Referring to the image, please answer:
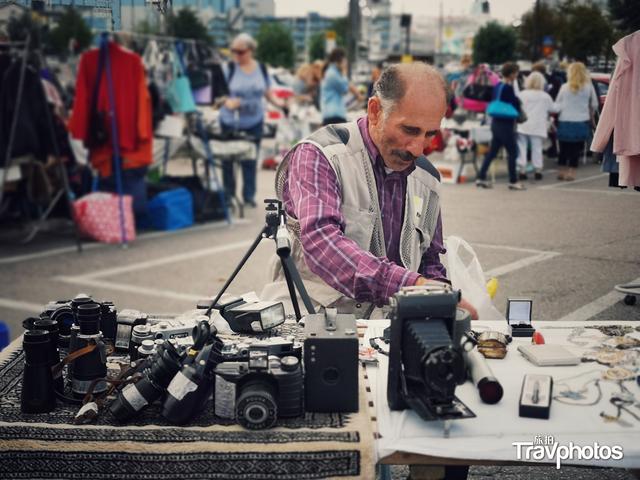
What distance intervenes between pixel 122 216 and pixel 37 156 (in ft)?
3.66

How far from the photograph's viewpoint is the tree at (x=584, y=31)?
181 inches

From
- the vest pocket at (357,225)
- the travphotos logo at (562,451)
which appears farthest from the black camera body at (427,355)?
the vest pocket at (357,225)

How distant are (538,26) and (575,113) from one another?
3.19 feet

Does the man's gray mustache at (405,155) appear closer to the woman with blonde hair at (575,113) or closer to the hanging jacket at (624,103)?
the hanging jacket at (624,103)

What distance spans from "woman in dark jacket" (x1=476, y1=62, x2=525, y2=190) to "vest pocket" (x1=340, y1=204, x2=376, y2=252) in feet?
26.5

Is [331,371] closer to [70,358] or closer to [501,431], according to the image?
[501,431]

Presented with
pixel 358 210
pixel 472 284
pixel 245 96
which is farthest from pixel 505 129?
pixel 358 210

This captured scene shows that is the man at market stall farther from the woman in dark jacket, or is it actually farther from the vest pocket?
the woman in dark jacket

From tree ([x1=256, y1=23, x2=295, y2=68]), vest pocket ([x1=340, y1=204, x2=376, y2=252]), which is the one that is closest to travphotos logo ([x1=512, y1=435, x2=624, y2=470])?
vest pocket ([x1=340, y1=204, x2=376, y2=252])

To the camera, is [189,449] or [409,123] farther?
[409,123]

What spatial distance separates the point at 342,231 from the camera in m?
2.91

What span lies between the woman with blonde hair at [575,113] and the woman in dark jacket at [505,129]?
3.86 metres

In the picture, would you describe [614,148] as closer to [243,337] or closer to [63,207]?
[243,337]

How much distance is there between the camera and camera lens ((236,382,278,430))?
1.90 meters
